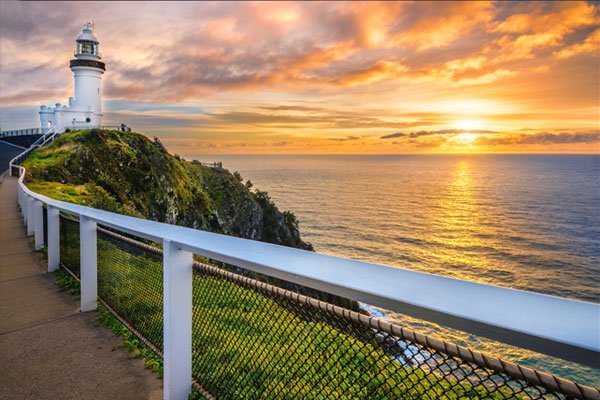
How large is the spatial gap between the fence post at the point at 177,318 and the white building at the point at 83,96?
51968mm

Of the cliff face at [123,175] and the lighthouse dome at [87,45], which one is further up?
the lighthouse dome at [87,45]

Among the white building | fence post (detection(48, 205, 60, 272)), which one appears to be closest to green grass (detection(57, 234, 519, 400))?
fence post (detection(48, 205, 60, 272))

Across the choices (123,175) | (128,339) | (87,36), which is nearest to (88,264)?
(128,339)

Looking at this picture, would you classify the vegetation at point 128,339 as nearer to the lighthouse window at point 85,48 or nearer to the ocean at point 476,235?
the ocean at point 476,235

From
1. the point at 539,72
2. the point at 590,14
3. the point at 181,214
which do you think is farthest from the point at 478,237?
the point at 181,214

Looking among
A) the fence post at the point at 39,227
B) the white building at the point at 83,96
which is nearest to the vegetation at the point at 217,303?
the fence post at the point at 39,227

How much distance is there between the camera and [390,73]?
5725 cm

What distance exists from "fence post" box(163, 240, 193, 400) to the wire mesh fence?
16 cm

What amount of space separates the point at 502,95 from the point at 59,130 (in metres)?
70.6

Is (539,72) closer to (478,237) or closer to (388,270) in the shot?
(478,237)

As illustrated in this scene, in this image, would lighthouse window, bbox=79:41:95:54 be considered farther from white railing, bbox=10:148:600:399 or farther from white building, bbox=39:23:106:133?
white railing, bbox=10:148:600:399

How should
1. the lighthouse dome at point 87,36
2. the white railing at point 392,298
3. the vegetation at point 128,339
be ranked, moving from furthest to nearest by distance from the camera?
the lighthouse dome at point 87,36 < the vegetation at point 128,339 < the white railing at point 392,298

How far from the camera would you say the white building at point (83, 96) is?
158 ft

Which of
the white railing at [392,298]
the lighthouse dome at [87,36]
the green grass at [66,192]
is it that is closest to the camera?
the white railing at [392,298]
